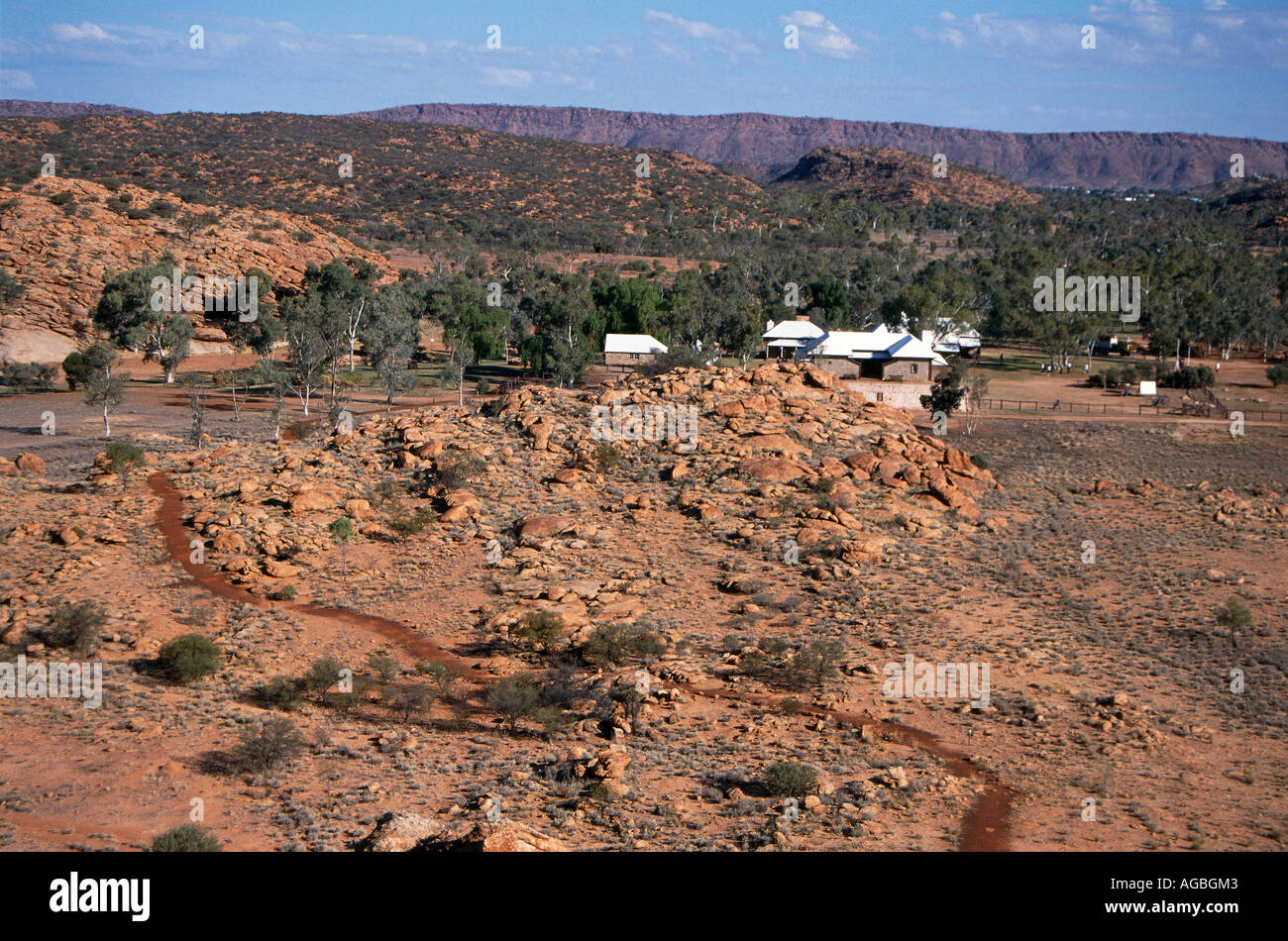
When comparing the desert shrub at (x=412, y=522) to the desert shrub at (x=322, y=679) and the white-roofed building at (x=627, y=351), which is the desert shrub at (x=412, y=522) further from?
the white-roofed building at (x=627, y=351)

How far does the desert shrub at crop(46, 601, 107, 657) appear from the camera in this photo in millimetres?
17812

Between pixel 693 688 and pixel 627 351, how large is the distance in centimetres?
3843

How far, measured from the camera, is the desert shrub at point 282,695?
16344mm

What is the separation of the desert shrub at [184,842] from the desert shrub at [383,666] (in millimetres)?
6454

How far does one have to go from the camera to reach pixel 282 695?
16.4m

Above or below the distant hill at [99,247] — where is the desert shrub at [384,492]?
below

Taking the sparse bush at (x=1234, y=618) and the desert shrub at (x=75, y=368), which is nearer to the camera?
the sparse bush at (x=1234, y=618)

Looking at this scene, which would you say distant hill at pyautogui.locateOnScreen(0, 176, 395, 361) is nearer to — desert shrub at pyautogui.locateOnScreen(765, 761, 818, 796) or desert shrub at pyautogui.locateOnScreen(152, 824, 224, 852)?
desert shrub at pyautogui.locateOnScreen(152, 824, 224, 852)

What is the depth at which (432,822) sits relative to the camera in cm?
1151

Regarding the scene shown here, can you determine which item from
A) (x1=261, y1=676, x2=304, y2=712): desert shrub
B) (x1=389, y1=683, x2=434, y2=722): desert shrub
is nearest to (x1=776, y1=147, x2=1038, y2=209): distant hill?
(x1=389, y1=683, x2=434, y2=722): desert shrub

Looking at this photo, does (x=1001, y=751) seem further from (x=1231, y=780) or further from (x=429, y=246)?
(x=429, y=246)

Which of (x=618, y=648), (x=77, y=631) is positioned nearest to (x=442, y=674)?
(x=618, y=648)

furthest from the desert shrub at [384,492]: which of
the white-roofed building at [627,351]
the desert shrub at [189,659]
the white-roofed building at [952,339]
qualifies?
the white-roofed building at [952,339]
